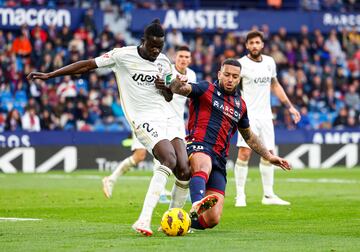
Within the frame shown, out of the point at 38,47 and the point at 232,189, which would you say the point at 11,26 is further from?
the point at 232,189

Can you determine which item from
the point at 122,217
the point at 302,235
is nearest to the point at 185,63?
the point at 122,217

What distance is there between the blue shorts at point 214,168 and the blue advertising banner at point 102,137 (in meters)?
16.8

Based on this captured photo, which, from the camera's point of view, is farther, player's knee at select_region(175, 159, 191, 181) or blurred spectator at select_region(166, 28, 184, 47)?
blurred spectator at select_region(166, 28, 184, 47)

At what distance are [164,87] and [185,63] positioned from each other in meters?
5.59

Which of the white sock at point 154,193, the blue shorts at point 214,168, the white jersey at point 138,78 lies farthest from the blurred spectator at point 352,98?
the white sock at point 154,193

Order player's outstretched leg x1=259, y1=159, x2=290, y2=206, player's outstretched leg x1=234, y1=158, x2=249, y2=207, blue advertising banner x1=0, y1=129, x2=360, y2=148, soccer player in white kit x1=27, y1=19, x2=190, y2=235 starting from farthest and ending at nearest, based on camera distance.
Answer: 1. blue advertising banner x1=0, y1=129, x2=360, y2=148
2. player's outstretched leg x1=259, y1=159, x2=290, y2=206
3. player's outstretched leg x1=234, y1=158, x2=249, y2=207
4. soccer player in white kit x1=27, y1=19, x2=190, y2=235

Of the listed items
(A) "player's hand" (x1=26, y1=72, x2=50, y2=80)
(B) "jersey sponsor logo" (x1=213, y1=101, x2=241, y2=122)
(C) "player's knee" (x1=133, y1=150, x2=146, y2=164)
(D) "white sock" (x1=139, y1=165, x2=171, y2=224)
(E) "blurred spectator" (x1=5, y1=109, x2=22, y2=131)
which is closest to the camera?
(D) "white sock" (x1=139, y1=165, x2=171, y2=224)

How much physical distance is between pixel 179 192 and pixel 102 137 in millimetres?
17925

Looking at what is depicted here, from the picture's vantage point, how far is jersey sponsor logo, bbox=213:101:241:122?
41.3ft

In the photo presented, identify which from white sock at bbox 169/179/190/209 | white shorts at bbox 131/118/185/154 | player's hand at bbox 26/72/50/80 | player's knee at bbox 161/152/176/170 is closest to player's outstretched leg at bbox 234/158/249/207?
white sock at bbox 169/179/190/209

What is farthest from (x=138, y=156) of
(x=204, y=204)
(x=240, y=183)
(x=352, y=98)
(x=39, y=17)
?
(x=352, y=98)

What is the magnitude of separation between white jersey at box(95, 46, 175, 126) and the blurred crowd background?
17.7m

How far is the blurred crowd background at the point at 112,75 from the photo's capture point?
31328mm

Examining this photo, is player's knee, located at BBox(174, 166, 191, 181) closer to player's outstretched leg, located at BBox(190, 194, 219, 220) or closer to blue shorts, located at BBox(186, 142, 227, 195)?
blue shorts, located at BBox(186, 142, 227, 195)
